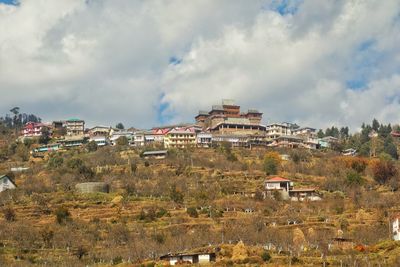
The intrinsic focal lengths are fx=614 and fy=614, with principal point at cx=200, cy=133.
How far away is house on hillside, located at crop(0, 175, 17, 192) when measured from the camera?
81562mm

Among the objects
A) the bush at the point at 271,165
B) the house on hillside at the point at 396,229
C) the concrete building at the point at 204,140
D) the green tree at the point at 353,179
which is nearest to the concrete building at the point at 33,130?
the concrete building at the point at 204,140

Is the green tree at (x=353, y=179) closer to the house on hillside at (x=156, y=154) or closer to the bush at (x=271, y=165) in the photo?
the bush at (x=271, y=165)

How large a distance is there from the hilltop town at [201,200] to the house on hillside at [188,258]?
0.09m

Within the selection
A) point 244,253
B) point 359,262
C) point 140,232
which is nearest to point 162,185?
point 140,232

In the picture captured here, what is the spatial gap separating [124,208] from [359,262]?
108 ft

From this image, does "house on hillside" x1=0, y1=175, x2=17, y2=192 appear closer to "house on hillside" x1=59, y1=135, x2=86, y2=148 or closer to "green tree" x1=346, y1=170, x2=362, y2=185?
"house on hillside" x1=59, y1=135, x2=86, y2=148

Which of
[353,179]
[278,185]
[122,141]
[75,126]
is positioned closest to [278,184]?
[278,185]

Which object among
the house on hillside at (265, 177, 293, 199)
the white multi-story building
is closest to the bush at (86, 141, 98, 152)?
the white multi-story building

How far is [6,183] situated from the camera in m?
82.1

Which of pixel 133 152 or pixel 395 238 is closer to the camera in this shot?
pixel 395 238

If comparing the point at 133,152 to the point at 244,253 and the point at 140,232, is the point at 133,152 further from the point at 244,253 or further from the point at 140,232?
the point at 244,253

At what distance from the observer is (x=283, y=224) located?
6588 centimetres

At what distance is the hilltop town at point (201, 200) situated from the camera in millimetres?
54000

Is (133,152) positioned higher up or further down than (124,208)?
higher up
